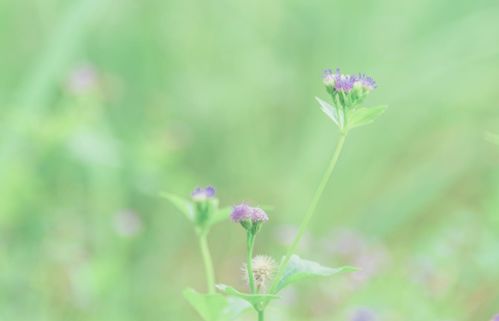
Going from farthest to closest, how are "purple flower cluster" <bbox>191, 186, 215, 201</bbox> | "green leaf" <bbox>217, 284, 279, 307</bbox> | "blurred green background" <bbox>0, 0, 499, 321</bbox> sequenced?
"blurred green background" <bbox>0, 0, 499, 321</bbox>, "purple flower cluster" <bbox>191, 186, 215, 201</bbox>, "green leaf" <bbox>217, 284, 279, 307</bbox>

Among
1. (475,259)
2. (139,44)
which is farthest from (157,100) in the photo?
(475,259)

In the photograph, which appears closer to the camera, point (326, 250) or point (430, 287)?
point (430, 287)

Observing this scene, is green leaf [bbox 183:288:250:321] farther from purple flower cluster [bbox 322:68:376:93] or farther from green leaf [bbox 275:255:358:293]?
purple flower cluster [bbox 322:68:376:93]

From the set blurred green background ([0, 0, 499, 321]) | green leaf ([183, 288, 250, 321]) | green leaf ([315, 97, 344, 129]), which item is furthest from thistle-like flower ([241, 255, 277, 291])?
blurred green background ([0, 0, 499, 321])

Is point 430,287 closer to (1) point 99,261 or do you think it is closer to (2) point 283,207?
(1) point 99,261

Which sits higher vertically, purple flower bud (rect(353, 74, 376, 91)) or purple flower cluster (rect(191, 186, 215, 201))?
purple flower bud (rect(353, 74, 376, 91))

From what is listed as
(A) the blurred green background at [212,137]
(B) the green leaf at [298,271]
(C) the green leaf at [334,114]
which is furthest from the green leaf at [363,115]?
(A) the blurred green background at [212,137]
